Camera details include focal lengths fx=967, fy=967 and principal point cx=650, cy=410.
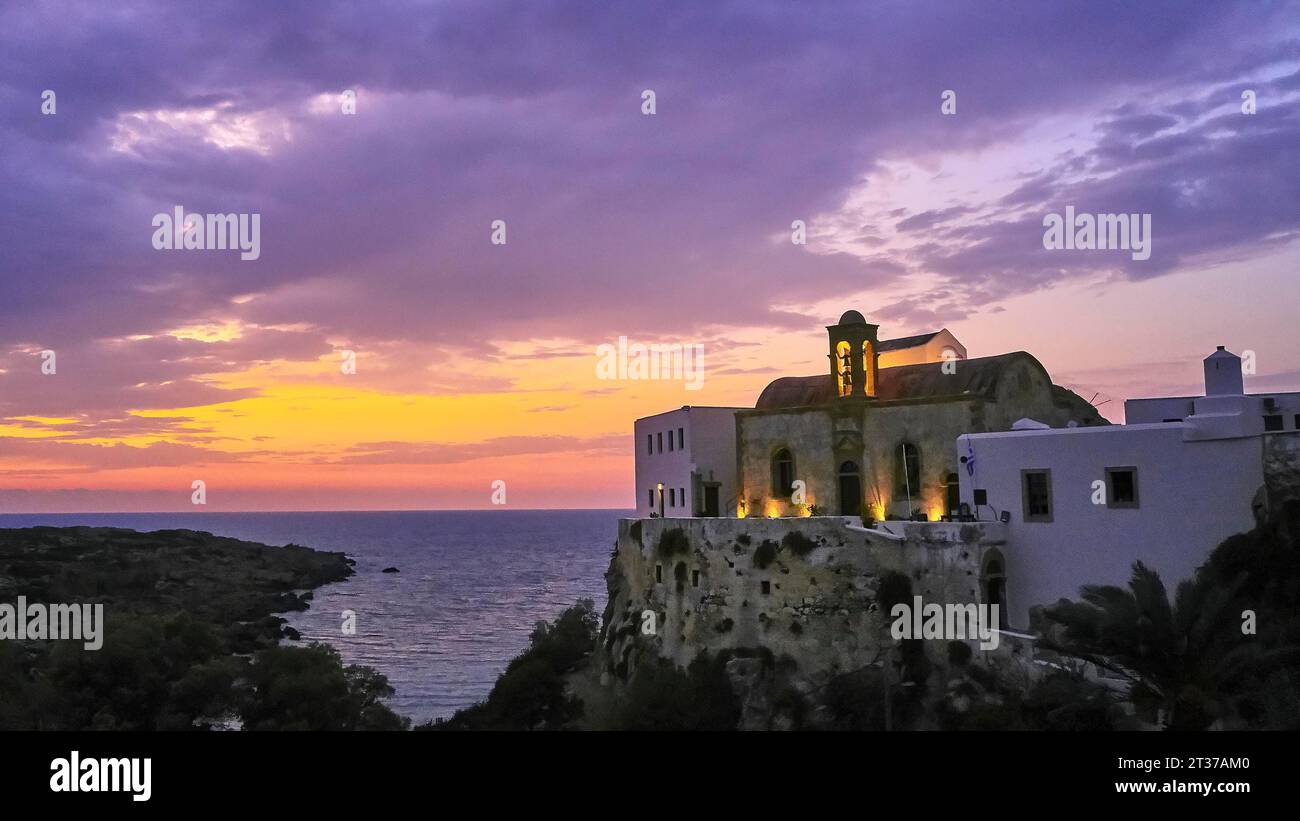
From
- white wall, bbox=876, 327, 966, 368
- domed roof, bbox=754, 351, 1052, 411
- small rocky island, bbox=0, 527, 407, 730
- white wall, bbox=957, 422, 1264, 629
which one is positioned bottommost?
small rocky island, bbox=0, 527, 407, 730

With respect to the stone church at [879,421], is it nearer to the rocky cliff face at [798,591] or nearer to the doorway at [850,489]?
the doorway at [850,489]

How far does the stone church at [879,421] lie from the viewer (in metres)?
33.1

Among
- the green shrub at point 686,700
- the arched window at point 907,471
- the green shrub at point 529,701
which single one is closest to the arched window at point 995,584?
the arched window at point 907,471

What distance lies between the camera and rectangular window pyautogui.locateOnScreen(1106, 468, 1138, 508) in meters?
26.8

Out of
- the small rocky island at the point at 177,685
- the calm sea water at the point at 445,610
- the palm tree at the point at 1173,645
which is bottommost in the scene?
the calm sea water at the point at 445,610

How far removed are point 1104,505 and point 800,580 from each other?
9.39 meters

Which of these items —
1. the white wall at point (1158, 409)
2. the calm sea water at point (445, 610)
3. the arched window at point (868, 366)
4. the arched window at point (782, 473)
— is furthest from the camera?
the calm sea water at point (445, 610)

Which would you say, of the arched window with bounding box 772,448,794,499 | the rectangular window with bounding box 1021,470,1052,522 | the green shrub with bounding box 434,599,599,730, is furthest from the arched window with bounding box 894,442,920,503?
the green shrub with bounding box 434,599,599,730

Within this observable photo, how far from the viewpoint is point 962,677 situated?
28703 mm

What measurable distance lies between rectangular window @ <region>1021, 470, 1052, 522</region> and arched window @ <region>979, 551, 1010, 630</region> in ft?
5.28

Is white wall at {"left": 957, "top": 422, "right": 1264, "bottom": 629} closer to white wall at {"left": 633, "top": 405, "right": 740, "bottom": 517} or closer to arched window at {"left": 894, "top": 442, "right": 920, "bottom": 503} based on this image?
arched window at {"left": 894, "top": 442, "right": 920, "bottom": 503}

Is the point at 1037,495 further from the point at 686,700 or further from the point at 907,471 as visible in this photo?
the point at 686,700

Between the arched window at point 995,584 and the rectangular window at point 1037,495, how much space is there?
1.61 m
